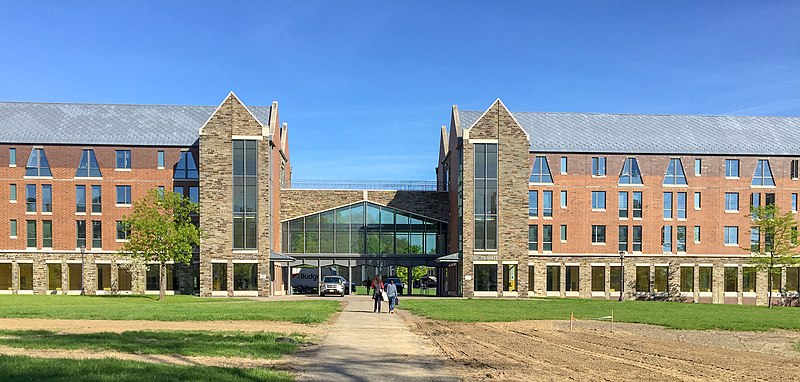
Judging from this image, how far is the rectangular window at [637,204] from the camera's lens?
219 ft

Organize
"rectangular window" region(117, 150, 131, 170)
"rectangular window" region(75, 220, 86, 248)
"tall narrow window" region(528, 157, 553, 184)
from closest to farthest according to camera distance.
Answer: "rectangular window" region(75, 220, 86, 248) < "rectangular window" region(117, 150, 131, 170) < "tall narrow window" region(528, 157, 553, 184)

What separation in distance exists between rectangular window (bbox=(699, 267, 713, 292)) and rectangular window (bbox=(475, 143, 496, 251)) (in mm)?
18396

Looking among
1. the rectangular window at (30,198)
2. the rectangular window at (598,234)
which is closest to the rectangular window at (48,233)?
the rectangular window at (30,198)

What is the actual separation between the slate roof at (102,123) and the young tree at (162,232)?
28.2 feet

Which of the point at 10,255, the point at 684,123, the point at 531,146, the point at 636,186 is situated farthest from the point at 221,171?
the point at 684,123

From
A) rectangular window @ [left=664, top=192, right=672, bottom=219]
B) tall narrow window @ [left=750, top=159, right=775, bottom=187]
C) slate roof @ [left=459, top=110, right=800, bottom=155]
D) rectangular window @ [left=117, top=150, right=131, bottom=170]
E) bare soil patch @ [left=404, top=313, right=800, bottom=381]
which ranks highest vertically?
slate roof @ [left=459, top=110, right=800, bottom=155]

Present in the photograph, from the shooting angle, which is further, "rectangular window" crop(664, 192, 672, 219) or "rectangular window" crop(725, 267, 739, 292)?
"rectangular window" crop(664, 192, 672, 219)

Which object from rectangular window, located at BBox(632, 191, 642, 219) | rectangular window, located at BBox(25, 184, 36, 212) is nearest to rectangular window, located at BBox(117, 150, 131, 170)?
rectangular window, located at BBox(25, 184, 36, 212)

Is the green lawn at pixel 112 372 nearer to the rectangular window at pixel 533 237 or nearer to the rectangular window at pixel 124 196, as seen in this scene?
the rectangular window at pixel 124 196

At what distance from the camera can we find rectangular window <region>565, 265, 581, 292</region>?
66250 millimetres

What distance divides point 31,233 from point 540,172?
137 ft

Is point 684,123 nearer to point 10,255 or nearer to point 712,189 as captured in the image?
point 712,189

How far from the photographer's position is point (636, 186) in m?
66.8

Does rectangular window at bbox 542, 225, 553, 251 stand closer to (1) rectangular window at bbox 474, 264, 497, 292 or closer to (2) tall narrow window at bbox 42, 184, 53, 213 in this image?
(1) rectangular window at bbox 474, 264, 497, 292
